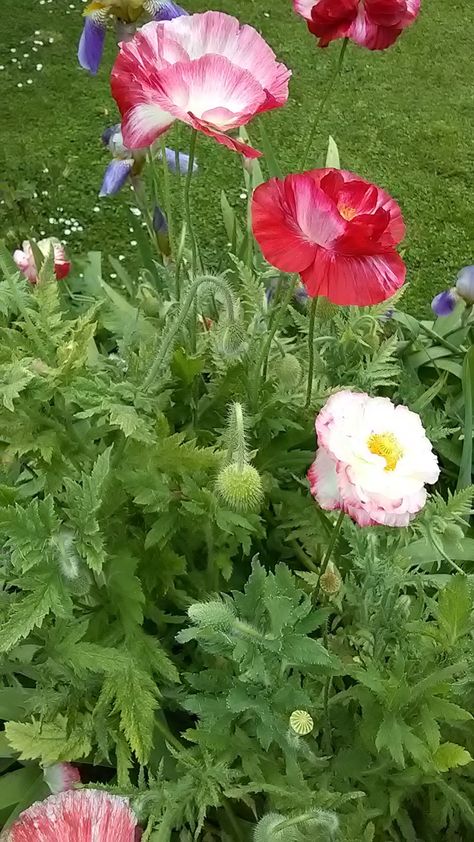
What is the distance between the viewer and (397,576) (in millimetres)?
802

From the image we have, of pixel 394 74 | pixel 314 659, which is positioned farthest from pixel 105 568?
pixel 394 74

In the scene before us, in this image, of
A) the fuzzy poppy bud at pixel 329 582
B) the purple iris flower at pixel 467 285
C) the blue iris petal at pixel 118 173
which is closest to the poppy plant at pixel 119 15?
the blue iris petal at pixel 118 173

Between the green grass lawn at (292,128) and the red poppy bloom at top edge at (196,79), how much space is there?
3.65 feet

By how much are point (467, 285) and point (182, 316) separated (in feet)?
1.96

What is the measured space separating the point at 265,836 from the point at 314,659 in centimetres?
14

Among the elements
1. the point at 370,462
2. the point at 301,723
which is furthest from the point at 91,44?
the point at 301,723

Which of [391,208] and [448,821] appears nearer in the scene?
[391,208]

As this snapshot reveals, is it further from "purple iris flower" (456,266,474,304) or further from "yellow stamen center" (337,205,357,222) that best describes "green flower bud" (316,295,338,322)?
"purple iris flower" (456,266,474,304)

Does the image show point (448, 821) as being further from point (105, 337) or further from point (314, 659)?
point (105, 337)

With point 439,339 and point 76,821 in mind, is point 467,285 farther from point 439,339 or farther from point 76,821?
point 76,821

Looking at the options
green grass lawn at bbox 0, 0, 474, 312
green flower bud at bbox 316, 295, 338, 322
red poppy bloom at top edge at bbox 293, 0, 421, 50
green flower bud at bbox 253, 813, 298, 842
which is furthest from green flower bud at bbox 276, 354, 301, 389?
green grass lawn at bbox 0, 0, 474, 312

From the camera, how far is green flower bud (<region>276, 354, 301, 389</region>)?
953 millimetres

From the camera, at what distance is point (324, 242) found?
0.72 meters

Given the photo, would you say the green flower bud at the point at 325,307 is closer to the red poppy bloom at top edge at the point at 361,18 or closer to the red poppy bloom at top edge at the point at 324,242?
the red poppy bloom at top edge at the point at 324,242
